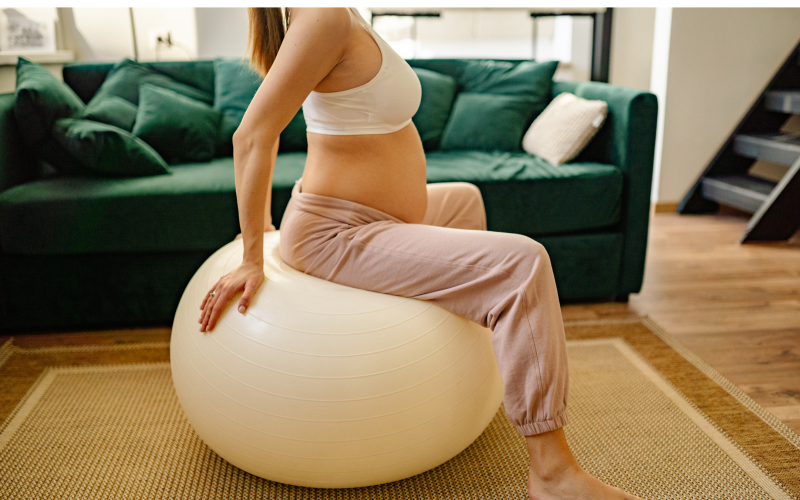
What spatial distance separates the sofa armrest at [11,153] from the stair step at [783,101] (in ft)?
12.3

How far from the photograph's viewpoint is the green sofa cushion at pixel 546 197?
2166 millimetres

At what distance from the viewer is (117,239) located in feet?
6.54

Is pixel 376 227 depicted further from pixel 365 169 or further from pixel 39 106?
pixel 39 106

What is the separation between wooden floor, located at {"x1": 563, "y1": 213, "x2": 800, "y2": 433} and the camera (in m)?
1.75

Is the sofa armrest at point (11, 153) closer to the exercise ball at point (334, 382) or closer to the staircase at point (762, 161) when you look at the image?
the exercise ball at point (334, 382)

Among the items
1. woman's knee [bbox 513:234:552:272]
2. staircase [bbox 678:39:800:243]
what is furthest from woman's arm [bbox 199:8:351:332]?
staircase [bbox 678:39:800:243]

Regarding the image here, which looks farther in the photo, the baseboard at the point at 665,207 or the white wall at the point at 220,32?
the baseboard at the point at 665,207

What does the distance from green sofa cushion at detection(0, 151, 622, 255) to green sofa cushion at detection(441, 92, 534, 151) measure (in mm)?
440

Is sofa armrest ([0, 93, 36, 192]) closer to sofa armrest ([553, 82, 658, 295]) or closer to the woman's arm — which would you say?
the woman's arm

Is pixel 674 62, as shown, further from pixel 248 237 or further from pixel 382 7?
pixel 248 237

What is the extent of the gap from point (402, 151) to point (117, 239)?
116cm

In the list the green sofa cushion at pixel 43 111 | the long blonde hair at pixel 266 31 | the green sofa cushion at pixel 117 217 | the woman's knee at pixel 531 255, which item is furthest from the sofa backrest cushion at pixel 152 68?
the woman's knee at pixel 531 255

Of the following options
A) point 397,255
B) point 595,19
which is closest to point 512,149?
point 595,19

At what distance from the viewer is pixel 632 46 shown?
12.6ft
